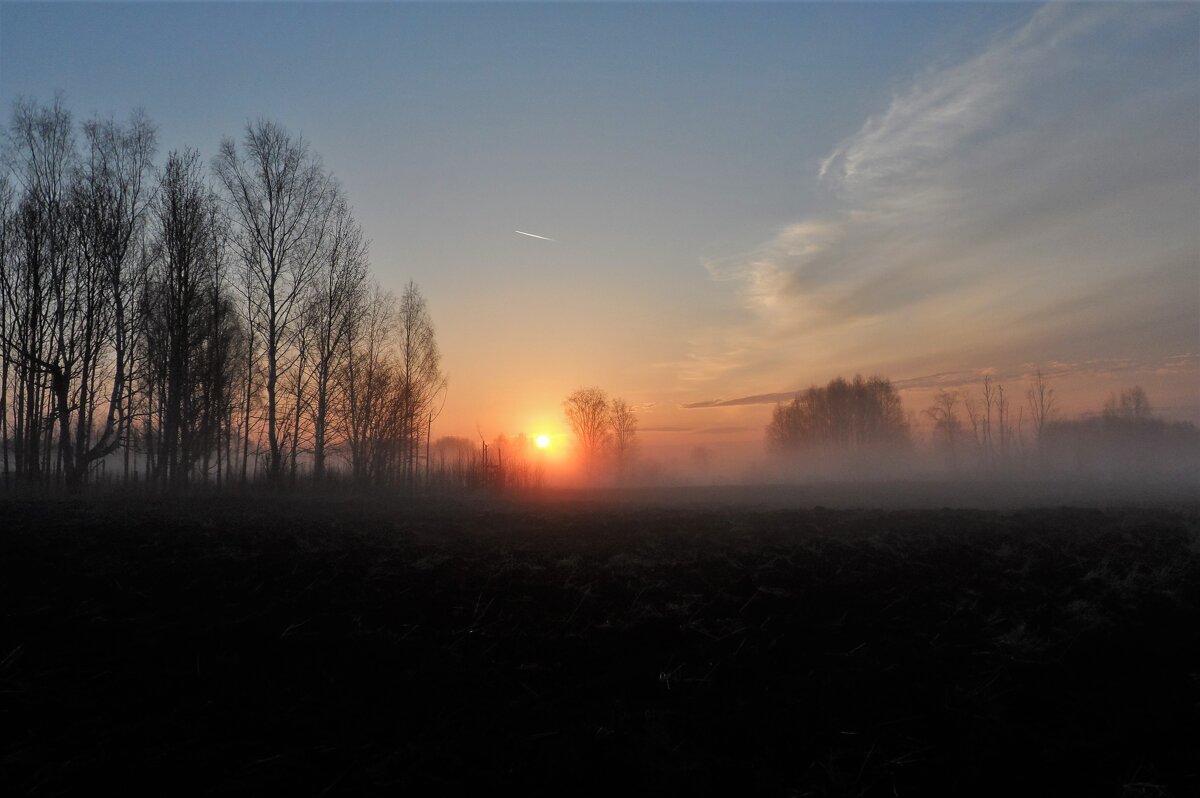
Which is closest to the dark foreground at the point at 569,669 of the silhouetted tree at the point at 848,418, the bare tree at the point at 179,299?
the bare tree at the point at 179,299

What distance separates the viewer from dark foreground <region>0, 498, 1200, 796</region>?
4.89 m

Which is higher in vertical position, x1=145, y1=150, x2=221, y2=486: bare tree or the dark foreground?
x1=145, y1=150, x2=221, y2=486: bare tree

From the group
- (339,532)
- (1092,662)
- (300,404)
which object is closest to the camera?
(1092,662)

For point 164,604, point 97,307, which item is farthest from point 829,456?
point 164,604

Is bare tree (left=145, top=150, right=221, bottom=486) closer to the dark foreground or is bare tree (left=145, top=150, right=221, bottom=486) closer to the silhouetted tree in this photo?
the dark foreground

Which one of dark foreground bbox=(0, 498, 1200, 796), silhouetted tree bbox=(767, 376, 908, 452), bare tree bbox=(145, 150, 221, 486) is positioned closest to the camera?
dark foreground bbox=(0, 498, 1200, 796)

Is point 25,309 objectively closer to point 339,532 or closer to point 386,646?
point 339,532

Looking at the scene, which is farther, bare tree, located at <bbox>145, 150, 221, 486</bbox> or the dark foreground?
bare tree, located at <bbox>145, 150, 221, 486</bbox>

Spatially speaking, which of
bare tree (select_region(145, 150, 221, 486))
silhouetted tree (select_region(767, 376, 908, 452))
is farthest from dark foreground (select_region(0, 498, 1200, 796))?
silhouetted tree (select_region(767, 376, 908, 452))

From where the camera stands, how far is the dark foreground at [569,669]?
16.1 feet

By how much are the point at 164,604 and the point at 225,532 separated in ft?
11.8

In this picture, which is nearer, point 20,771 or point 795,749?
point 20,771

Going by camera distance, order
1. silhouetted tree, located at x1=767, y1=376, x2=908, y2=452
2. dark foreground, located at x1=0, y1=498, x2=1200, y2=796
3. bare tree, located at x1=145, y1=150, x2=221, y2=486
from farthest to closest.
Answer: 1. silhouetted tree, located at x1=767, y1=376, x2=908, y2=452
2. bare tree, located at x1=145, y1=150, x2=221, y2=486
3. dark foreground, located at x1=0, y1=498, x2=1200, y2=796

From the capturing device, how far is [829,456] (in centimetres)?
10181
